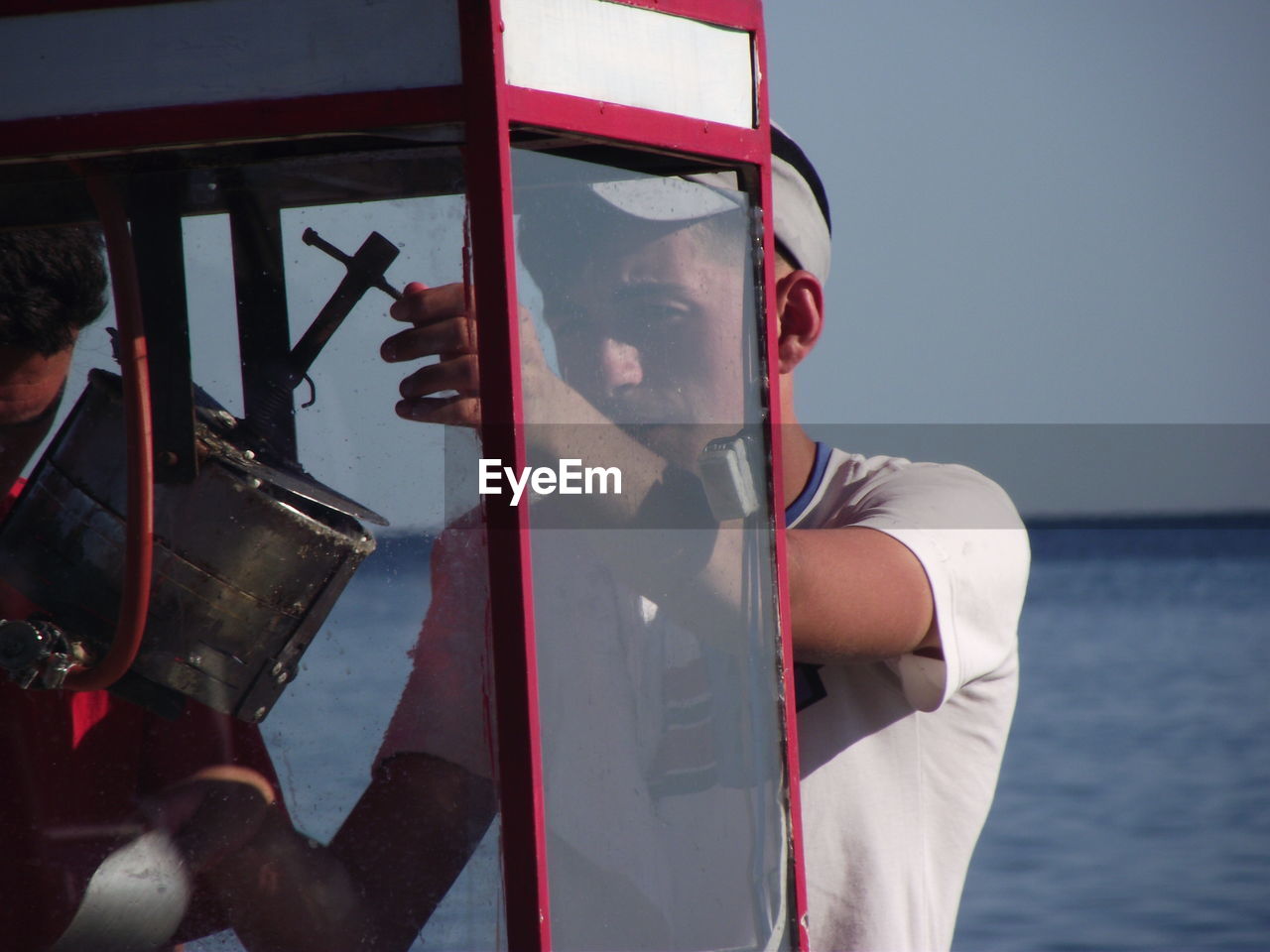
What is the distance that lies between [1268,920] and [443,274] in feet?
25.7

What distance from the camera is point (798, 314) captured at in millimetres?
1680

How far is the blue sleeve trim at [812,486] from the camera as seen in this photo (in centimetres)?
171

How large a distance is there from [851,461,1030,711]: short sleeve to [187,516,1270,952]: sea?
561 millimetres

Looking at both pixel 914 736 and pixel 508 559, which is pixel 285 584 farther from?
pixel 914 736

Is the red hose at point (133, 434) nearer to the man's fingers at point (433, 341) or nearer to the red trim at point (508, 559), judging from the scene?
the man's fingers at point (433, 341)

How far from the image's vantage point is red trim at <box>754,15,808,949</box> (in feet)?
4.34

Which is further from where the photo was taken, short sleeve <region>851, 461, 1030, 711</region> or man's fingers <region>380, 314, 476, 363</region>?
short sleeve <region>851, 461, 1030, 711</region>

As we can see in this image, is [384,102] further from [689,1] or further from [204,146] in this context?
[689,1]

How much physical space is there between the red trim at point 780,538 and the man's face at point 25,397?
678mm

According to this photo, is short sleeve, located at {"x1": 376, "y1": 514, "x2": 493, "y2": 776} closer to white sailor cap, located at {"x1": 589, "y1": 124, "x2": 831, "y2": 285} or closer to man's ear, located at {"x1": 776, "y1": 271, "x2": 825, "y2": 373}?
white sailor cap, located at {"x1": 589, "y1": 124, "x2": 831, "y2": 285}

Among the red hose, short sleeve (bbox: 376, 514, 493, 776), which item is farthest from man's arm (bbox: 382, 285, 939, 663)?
the red hose

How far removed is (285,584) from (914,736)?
0.74 m

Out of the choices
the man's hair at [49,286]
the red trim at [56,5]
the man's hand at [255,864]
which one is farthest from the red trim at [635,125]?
the man's hand at [255,864]

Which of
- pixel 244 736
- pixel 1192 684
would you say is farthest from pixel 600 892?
pixel 1192 684
